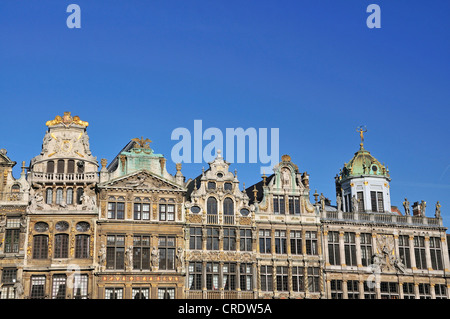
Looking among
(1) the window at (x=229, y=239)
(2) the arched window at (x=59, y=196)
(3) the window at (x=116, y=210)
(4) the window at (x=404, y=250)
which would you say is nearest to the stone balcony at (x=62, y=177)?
(2) the arched window at (x=59, y=196)

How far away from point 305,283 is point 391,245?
971 centimetres

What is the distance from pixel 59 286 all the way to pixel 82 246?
144 inches

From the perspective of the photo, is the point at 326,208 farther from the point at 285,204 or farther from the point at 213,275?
the point at 213,275

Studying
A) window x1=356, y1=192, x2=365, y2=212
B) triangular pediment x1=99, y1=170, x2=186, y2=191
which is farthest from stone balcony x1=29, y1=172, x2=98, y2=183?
window x1=356, y1=192, x2=365, y2=212

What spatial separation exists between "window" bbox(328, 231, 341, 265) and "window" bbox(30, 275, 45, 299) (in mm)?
25045

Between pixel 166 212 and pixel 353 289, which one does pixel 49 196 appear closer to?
pixel 166 212

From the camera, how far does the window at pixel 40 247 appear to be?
56.6 m

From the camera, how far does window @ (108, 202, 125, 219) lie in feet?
193

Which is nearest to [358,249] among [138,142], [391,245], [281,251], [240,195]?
[391,245]

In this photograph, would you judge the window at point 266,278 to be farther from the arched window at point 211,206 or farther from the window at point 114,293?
the window at point 114,293

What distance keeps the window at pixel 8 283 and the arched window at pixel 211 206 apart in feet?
55.1

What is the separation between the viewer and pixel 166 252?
193 feet

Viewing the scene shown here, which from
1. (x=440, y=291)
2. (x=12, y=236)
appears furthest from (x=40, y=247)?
(x=440, y=291)

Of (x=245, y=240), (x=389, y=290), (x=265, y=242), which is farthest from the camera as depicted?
(x=389, y=290)
